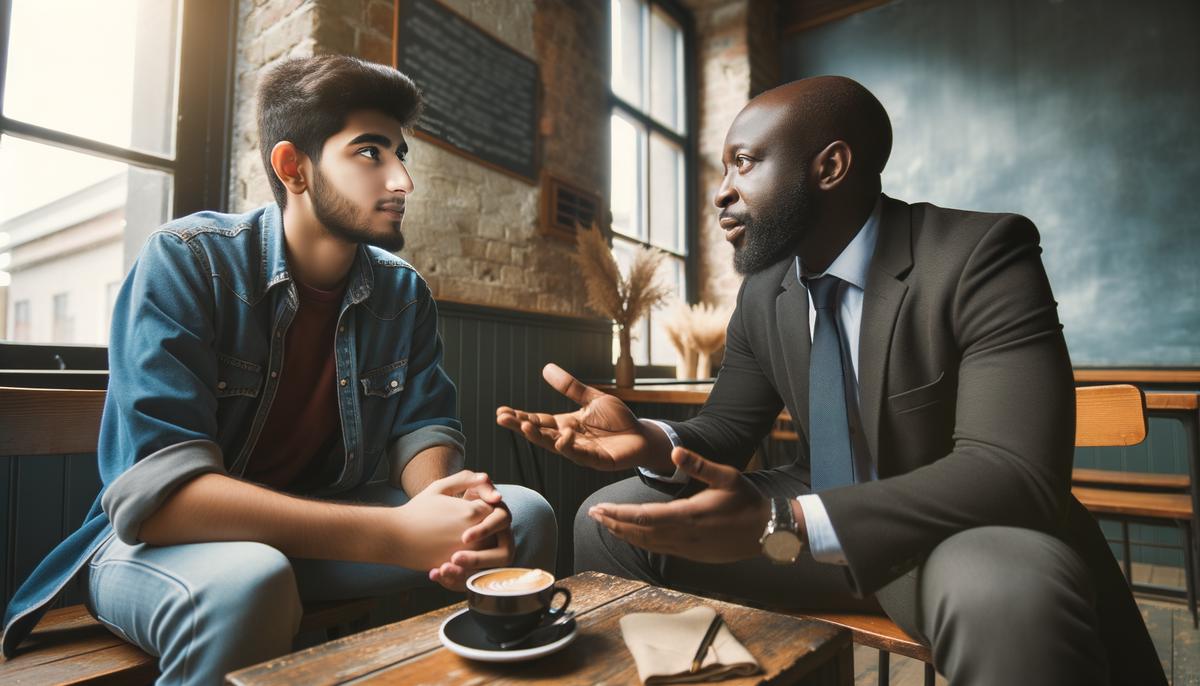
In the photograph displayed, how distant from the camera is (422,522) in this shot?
1.10 meters

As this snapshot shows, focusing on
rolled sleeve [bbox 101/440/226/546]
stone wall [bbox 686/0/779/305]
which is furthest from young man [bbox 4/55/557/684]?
stone wall [bbox 686/0/779/305]

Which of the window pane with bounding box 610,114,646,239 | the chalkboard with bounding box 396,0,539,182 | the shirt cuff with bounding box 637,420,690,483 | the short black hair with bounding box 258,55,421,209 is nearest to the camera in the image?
the shirt cuff with bounding box 637,420,690,483

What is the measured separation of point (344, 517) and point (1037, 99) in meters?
4.71

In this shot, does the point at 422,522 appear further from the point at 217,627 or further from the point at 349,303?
the point at 349,303

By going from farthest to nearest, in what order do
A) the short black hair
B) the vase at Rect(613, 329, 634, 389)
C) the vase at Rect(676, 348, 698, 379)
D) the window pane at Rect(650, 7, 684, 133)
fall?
the window pane at Rect(650, 7, 684, 133), the vase at Rect(676, 348, 698, 379), the vase at Rect(613, 329, 634, 389), the short black hair

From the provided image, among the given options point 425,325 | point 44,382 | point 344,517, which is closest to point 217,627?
point 344,517

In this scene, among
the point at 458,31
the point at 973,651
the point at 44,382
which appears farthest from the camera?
the point at 458,31

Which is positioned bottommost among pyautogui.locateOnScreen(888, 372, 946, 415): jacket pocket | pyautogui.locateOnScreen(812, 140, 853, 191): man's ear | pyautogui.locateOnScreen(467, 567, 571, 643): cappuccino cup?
pyautogui.locateOnScreen(467, 567, 571, 643): cappuccino cup

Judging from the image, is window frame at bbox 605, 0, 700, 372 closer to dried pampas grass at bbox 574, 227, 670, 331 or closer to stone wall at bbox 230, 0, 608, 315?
stone wall at bbox 230, 0, 608, 315

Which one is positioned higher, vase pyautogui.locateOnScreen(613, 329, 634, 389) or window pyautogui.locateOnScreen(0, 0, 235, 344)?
window pyautogui.locateOnScreen(0, 0, 235, 344)

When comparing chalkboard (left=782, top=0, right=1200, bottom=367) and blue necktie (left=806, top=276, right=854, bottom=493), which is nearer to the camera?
blue necktie (left=806, top=276, right=854, bottom=493)

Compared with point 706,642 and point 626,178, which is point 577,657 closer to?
point 706,642

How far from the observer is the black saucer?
0.81m

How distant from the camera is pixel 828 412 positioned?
1.24 m
